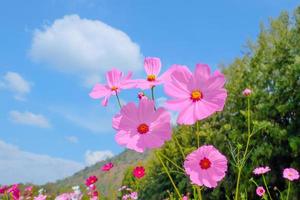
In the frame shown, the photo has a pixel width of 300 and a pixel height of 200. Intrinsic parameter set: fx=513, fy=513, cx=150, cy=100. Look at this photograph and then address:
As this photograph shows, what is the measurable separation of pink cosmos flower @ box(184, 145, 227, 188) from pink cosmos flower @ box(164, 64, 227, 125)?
164 mm

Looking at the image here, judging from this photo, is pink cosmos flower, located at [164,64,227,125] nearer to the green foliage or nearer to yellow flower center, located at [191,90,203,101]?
yellow flower center, located at [191,90,203,101]

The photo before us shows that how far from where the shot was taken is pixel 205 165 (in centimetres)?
140

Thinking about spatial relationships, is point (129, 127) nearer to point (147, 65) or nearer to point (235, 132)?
point (147, 65)

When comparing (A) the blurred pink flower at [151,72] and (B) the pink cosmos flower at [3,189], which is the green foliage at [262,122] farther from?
(A) the blurred pink flower at [151,72]

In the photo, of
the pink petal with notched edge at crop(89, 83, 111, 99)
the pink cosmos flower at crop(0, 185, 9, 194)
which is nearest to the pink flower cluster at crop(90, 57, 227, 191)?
the pink petal with notched edge at crop(89, 83, 111, 99)

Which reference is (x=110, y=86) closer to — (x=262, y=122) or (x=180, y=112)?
(x=180, y=112)

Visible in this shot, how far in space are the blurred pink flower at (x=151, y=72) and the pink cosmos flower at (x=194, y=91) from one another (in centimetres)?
5

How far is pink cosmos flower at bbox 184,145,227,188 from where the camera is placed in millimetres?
1384

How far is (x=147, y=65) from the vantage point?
1.46 meters

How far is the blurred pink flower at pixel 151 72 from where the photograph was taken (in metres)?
1.36

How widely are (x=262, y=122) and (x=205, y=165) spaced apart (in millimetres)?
6414

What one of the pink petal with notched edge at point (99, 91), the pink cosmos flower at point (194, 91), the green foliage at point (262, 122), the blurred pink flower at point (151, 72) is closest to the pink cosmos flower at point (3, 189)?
the green foliage at point (262, 122)

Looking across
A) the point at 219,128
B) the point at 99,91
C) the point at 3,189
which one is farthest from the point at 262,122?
the point at 99,91

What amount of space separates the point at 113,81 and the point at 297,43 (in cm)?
845
